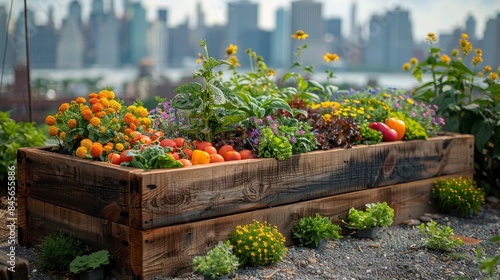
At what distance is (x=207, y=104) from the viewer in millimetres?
3773

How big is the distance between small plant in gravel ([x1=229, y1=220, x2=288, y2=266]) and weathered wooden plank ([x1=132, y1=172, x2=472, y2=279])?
4.7 inches

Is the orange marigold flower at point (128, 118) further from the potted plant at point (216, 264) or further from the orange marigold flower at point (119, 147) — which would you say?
the potted plant at point (216, 264)

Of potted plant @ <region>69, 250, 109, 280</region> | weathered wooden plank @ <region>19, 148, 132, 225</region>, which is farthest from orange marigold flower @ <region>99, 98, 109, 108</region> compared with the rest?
potted plant @ <region>69, 250, 109, 280</region>

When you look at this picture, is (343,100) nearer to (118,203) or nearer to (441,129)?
(441,129)

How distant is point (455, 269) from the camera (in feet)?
11.6

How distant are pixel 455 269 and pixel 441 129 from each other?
7.23 ft

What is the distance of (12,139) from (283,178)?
263cm

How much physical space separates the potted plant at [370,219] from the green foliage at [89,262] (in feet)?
5.48

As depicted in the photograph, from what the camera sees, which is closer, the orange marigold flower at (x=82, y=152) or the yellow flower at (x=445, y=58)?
the orange marigold flower at (x=82, y=152)

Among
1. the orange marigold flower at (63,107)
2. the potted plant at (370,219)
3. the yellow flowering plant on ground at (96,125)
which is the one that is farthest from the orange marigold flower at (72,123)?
the potted plant at (370,219)

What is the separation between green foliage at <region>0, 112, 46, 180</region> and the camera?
506cm

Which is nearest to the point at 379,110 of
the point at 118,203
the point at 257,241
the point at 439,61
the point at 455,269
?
the point at 439,61

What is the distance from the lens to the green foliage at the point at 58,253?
10.9ft

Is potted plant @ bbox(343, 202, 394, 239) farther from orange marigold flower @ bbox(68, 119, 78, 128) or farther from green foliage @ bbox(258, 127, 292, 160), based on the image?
orange marigold flower @ bbox(68, 119, 78, 128)
